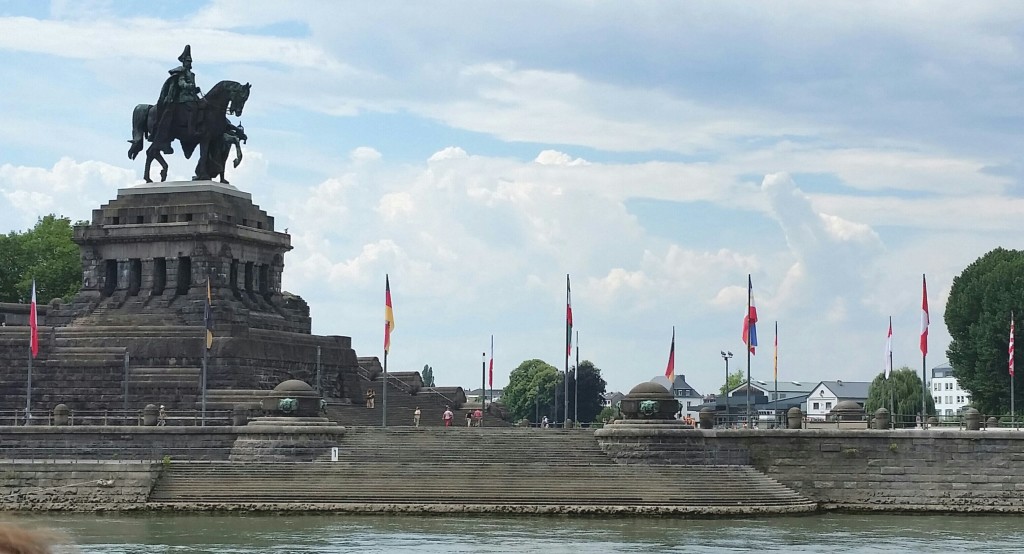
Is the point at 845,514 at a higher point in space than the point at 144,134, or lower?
lower

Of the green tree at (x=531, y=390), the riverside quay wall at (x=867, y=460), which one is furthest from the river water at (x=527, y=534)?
the green tree at (x=531, y=390)

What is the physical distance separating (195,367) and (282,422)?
926cm

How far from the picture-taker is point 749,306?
5600cm

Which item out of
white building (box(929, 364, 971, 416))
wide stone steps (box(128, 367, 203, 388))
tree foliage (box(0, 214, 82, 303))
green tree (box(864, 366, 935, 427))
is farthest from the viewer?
white building (box(929, 364, 971, 416))

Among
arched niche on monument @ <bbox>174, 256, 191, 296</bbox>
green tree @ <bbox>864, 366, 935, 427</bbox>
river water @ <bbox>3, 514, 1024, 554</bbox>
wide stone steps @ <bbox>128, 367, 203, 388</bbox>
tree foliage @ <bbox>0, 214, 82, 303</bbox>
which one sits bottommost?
river water @ <bbox>3, 514, 1024, 554</bbox>

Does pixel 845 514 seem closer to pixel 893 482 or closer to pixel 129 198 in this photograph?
pixel 893 482

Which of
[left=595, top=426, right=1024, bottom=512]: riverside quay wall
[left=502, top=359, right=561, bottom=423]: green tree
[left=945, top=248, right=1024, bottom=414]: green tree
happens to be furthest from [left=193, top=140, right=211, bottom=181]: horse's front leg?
[left=502, top=359, right=561, bottom=423]: green tree

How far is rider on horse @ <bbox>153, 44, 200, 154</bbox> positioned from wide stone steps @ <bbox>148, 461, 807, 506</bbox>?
18.8m

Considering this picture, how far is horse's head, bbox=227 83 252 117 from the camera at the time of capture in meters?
65.9

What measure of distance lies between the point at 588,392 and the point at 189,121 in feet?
211

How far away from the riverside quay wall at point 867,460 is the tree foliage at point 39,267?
46.8 metres

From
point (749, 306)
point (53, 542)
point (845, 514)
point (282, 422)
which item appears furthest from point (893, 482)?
point (53, 542)

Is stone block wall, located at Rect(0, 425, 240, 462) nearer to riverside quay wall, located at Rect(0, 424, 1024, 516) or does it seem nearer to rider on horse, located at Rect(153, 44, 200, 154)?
riverside quay wall, located at Rect(0, 424, 1024, 516)

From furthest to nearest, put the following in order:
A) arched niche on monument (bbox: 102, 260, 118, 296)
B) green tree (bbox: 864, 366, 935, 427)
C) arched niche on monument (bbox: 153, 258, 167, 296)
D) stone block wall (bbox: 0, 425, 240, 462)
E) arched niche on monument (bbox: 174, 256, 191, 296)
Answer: green tree (bbox: 864, 366, 935, 427) < arched niche on monument (bbox: 102, 260, 118, 296) < arched niche on monument (bbox: 153, 258, 167, 296) < arched niche on monument (bbox: 174, 256, 191, 296) < stone block wall (bbox: 0, 425, 240, 462)
